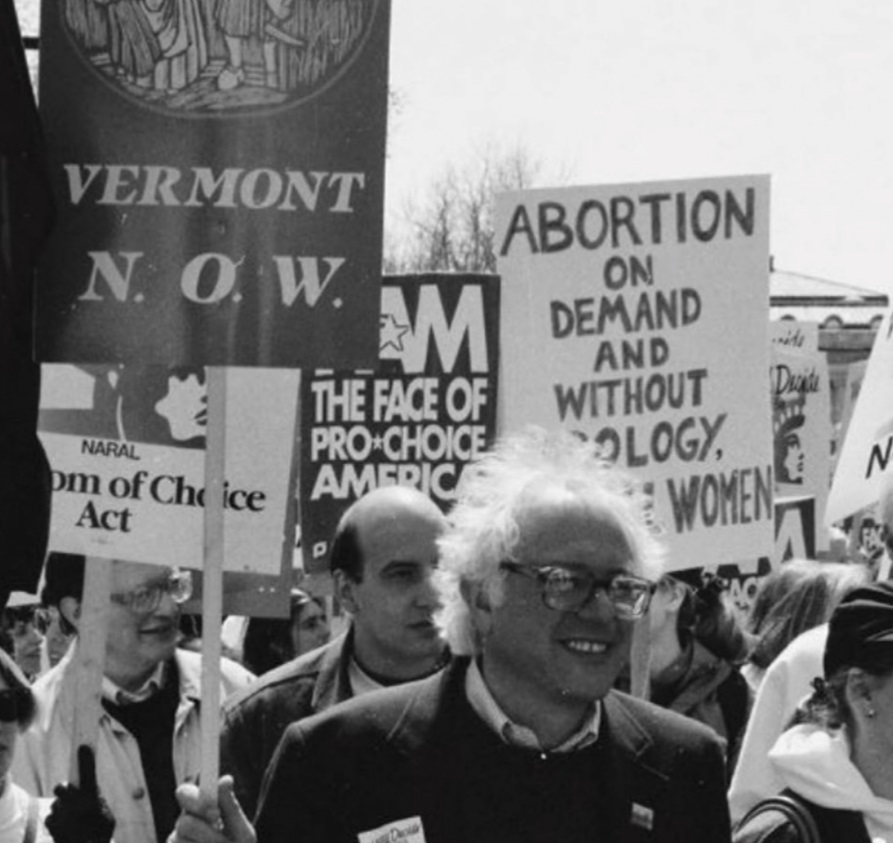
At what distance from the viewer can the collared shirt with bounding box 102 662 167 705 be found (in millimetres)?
6305

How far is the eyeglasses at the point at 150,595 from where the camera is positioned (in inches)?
254

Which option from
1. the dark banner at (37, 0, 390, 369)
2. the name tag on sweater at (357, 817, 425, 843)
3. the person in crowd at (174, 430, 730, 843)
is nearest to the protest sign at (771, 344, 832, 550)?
the dark banner at (37, 0, 390, 369)

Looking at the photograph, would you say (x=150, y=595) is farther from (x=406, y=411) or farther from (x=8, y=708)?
(x=406, y=411)

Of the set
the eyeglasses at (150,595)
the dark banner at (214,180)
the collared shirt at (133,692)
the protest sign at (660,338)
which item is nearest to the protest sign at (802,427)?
the protest sign at (660,338)

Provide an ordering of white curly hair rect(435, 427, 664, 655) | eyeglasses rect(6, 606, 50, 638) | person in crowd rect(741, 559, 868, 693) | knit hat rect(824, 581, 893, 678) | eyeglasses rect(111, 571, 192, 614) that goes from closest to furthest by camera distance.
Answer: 1. white curly hair rect(435, 427, 664, 655)
2. knit hat rect(824, 581, 893, 678)
3. eyeglasses rect(111, 571, 192, 614)
4. person in crowd rect(741, 559, 868, 693)
5. eyeglasses rect(6, 606, 50, 638)

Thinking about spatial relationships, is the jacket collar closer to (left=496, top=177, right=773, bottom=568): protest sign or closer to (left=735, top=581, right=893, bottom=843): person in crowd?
(left=735, top=581, right=893, bottom=843): person in crowd

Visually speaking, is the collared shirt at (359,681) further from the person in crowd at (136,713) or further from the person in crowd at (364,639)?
the person in crowd at (136,713)

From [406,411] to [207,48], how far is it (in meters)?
4.84

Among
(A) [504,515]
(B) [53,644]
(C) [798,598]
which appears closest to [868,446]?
(C) [798,598]

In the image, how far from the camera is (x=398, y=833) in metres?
3.84

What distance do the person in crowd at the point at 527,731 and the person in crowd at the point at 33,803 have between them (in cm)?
50

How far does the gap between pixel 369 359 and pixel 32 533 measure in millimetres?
1404

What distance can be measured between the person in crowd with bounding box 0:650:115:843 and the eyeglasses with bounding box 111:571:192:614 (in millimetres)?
1681

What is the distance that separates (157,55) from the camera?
176 inches
